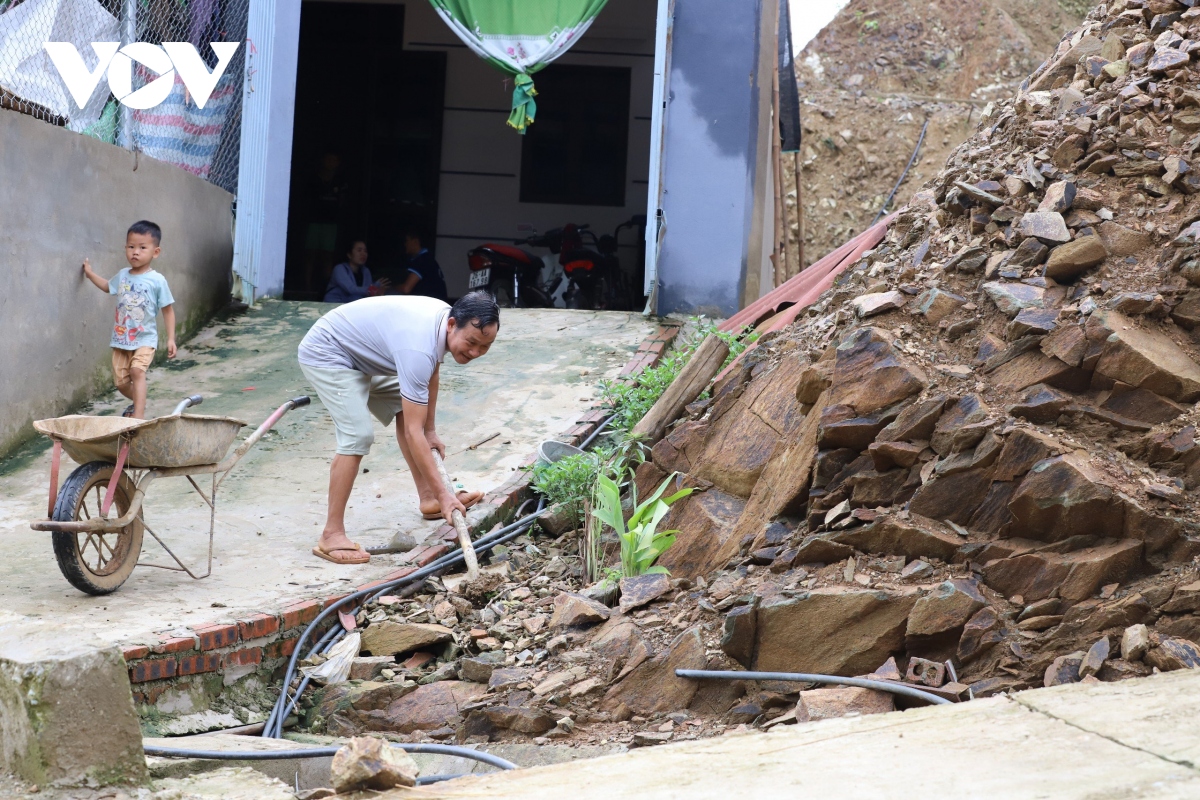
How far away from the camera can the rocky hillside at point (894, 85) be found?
19062 millimetres

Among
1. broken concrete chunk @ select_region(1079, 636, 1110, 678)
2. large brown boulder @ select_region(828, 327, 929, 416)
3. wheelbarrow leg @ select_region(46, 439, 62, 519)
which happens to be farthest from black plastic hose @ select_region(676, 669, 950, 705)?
wheelbarrow leg @ select_region(46, 439, 62, 519)

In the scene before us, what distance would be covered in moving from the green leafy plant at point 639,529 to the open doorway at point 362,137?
26.7 ft

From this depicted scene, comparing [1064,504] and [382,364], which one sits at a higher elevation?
[382,364]

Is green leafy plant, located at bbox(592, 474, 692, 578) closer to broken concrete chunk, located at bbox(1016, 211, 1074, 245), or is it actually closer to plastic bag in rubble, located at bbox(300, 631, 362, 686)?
plastic bag in rubble, located at bbox(300, 631, 362, 686)

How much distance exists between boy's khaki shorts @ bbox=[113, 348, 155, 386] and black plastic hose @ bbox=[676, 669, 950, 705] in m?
4.25

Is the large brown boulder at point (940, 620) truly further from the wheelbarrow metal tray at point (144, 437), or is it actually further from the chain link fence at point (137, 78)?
Result: the chain link fence at point (137, 78)

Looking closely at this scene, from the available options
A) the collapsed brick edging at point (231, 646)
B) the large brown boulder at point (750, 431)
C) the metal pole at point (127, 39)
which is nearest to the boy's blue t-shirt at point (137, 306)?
the metal pole at point (127, 39)

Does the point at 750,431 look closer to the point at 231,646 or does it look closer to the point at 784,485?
the point at 784,485

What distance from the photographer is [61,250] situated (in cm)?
661

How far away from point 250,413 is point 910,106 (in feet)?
51.5

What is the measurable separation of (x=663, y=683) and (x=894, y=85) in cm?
1914

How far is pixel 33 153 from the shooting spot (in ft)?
20.8

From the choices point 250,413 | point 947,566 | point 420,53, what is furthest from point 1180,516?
point 420,53

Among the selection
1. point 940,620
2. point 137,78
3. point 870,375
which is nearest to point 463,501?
point 870,375
